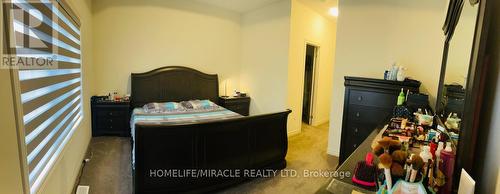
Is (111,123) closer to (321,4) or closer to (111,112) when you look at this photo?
(111,112)

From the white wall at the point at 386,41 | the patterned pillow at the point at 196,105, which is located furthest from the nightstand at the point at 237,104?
the white wall at the point at 386,41

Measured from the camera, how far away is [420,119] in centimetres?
203

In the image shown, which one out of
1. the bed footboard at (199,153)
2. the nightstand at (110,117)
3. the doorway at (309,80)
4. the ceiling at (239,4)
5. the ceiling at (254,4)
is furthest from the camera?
the doorway at (309,80)

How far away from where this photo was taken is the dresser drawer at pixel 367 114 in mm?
2733

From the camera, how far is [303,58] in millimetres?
4691

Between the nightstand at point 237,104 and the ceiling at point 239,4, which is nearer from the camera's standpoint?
the ceiling at point 239,4

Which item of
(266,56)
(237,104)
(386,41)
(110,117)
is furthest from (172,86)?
(386,41)

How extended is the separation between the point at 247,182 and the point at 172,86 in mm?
2602

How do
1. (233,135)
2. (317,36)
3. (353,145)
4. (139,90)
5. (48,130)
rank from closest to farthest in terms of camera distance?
(48,130) → (233,135) → (353,145) → (139,90) → (317,36)

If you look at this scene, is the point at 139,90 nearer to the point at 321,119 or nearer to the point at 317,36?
the point at 317,36

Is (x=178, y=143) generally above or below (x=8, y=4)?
below

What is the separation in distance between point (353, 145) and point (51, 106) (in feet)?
10.5

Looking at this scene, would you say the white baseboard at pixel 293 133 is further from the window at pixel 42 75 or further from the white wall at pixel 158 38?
the window at pixel 42 75

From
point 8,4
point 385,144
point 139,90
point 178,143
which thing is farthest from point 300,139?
point 8,4
